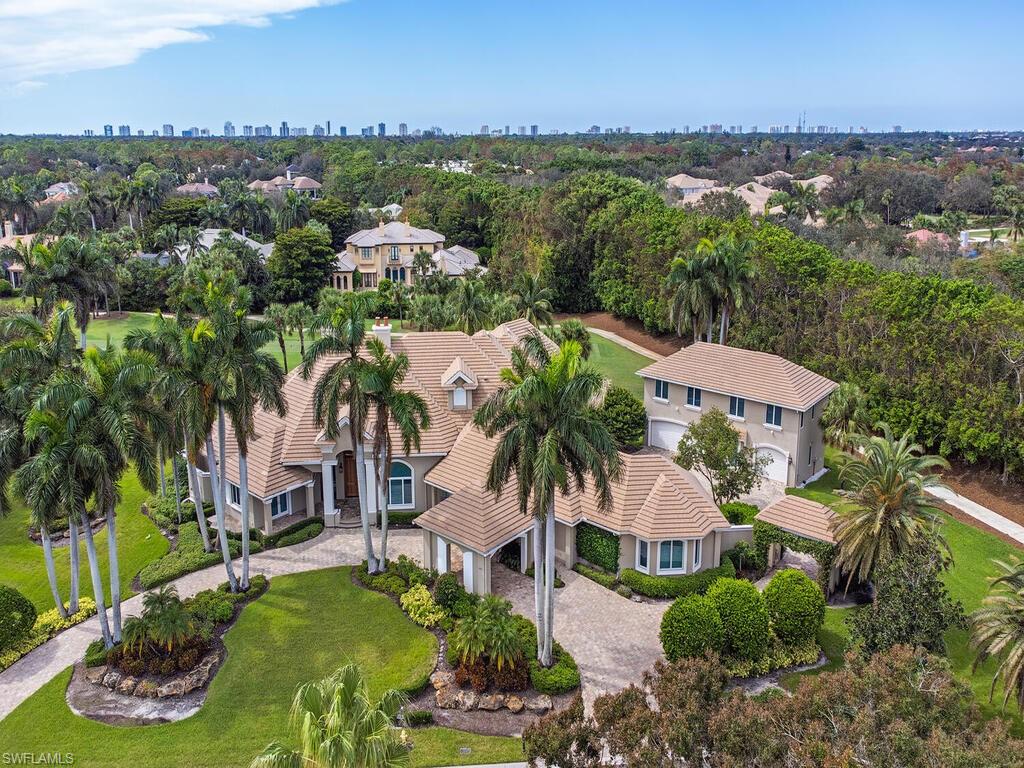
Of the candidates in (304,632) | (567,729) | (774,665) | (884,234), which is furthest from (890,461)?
(884,234)

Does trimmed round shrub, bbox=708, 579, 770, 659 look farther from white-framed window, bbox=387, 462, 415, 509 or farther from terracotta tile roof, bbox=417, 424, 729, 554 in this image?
white-framed window, bbox=387, 462, 415, 509

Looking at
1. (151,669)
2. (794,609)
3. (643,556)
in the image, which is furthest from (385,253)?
(794,609)

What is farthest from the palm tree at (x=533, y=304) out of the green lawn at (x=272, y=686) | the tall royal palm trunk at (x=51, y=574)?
the tall royal palm trunk at (x=51, y=574)

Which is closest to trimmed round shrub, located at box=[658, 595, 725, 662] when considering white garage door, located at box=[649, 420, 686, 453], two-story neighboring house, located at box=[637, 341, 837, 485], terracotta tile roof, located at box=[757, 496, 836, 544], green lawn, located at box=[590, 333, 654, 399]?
terracotta tile roof, located at box=[757, 496, 836, 544]

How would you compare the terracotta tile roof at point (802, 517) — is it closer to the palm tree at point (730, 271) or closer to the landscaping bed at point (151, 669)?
the palm tree at point (730, 271)

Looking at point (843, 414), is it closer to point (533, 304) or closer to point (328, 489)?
point (533, 304)

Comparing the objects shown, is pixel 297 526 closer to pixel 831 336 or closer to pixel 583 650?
pixel 583 650

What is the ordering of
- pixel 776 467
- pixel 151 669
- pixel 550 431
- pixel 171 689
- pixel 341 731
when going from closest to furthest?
1. pixel 341 731
2. pixel 550 431
3. pixel 171 689
4. pixel 151 669
5. pixel 776 467
